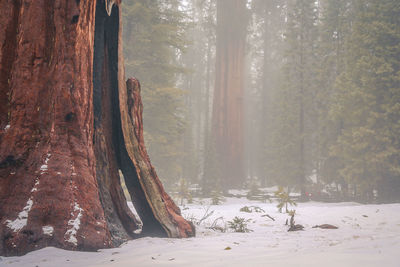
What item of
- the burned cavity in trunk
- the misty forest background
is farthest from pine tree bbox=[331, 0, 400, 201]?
the burned cavity in trunk

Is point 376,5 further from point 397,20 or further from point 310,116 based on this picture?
point 310,116

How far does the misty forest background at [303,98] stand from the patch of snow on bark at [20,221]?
425 inches

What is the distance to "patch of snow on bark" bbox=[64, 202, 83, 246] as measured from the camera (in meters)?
3.02

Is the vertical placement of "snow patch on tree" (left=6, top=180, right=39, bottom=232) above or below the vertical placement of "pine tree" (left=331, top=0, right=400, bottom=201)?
below

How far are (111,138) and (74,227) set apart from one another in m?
1.58

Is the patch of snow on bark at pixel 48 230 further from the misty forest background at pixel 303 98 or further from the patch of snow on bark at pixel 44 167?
the misty forest background at pixel 303 98

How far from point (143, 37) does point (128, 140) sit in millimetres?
12673

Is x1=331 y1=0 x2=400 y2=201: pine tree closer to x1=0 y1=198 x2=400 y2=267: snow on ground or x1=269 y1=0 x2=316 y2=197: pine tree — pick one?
x1=269 y1=0 x2=316 y2=197: pine tree

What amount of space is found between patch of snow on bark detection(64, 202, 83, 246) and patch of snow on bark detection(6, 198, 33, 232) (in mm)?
390

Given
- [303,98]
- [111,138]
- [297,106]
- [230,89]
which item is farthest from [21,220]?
[230,89]

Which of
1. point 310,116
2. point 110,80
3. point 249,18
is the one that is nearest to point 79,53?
point 110,80

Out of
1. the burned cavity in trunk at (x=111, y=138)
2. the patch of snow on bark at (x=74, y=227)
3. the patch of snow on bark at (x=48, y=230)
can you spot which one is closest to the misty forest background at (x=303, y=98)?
the burned cavity in trunk at (x=111, y=138)

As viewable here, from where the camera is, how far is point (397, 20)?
1406 cm

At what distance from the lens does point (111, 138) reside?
4.43m
